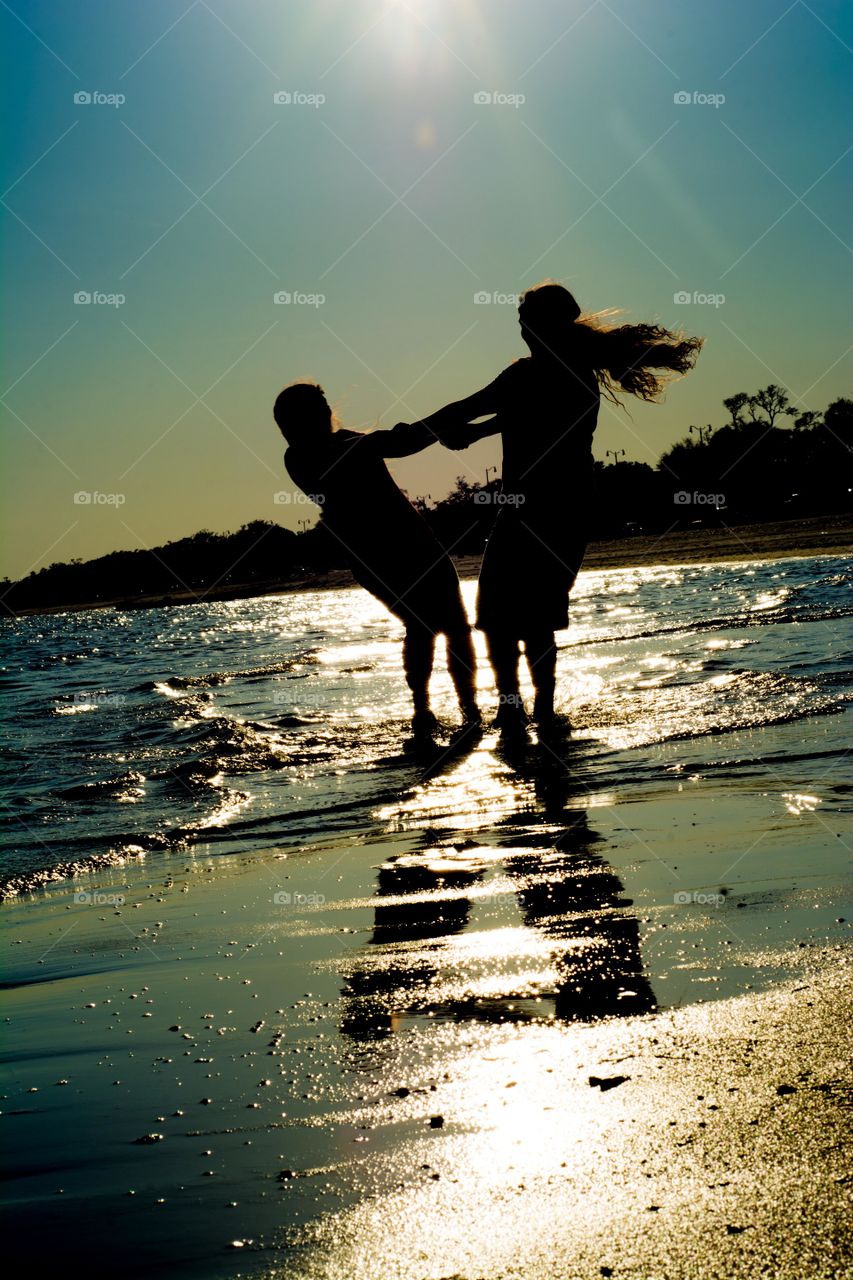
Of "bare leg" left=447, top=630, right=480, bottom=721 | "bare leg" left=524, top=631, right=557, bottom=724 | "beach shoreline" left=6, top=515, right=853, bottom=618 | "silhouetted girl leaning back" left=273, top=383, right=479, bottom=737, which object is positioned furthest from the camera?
"beach shoreline" left=6, top=515, right=853, bottom=618

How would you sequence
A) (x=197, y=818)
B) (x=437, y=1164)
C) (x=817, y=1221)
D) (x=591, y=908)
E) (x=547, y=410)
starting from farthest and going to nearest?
(x=547, y=410) → (x=197, y=818) → (x=591, y=908) → (x=437, y=1164) → (x=817, y=1221)

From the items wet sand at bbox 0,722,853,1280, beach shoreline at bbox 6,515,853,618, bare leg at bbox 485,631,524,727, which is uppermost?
beach shoreline at bbox 6,515,853,618

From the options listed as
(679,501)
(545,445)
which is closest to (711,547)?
(679,501)

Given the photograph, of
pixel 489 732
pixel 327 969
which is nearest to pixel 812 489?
pixel 489 732

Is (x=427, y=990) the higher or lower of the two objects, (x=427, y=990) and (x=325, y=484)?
the lower

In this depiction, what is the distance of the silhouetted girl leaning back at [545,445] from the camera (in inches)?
259

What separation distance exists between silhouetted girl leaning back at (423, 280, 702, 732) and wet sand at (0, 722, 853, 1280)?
262 centimetres

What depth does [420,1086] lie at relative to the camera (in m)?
2.31

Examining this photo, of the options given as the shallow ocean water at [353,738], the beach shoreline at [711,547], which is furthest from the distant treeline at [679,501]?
the shallow ocean water at [353,738]

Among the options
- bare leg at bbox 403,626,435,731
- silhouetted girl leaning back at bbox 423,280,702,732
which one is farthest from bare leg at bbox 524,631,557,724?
bare leg at bbox 403,626,435,731

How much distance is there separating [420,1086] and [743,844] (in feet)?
6.74

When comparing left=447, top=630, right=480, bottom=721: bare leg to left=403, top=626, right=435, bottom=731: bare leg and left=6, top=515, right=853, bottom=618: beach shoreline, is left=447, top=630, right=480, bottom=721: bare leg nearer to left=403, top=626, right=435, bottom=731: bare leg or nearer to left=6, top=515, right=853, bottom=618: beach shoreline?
left=403, top=626, right=435, bottom=731: bare leg

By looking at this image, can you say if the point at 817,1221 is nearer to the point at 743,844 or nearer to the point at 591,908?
the point at 591,908

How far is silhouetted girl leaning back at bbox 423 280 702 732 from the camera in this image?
259 inches
